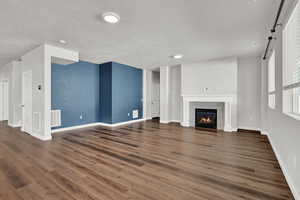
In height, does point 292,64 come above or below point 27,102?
above

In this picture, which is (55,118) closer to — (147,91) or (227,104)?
(147,91)

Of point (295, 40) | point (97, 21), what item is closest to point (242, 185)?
point (295, 40)

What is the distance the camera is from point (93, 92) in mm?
5879

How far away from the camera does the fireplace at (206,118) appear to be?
5.35 m

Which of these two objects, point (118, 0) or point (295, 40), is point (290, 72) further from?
point (118, 0)

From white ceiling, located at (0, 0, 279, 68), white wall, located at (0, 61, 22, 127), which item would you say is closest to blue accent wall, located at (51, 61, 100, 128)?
white ceiling, located at (0, 0, 279, 68)

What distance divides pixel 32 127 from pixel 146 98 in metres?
4.61

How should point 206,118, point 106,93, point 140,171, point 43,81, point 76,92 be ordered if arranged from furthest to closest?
point 106,93 < point 206,118 < point 76,92 < point 43,81 < point 140,171

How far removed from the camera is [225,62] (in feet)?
16.6

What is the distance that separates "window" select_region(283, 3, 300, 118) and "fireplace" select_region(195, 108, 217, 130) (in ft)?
10.7

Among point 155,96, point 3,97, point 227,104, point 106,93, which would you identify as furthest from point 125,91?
point 3,97

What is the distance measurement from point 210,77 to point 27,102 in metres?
6.13

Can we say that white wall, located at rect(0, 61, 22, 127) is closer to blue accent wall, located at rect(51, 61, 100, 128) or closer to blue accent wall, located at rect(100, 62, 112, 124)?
blue accent wall, located at rect(51, 61, 100, 128)

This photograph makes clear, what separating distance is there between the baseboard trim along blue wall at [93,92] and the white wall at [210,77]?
8.08 feet
